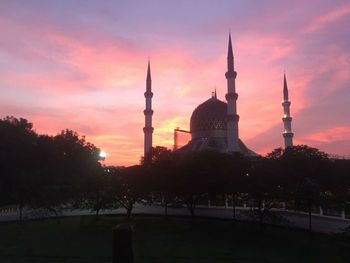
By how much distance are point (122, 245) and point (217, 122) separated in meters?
76.7

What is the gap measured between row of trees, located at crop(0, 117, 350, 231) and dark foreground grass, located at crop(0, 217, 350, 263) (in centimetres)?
201

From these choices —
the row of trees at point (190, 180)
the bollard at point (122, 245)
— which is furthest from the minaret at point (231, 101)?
the bollard at point (122, 245)

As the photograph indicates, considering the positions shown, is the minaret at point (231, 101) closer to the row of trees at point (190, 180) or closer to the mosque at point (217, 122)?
the mosque at point (217, 122)

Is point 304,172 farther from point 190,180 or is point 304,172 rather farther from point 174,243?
Answer: point 174,243

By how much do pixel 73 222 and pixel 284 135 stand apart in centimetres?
4592

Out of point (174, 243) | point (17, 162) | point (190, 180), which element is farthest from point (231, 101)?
point (174, 243)

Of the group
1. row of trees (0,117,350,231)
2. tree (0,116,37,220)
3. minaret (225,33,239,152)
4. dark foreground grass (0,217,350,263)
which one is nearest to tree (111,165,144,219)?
row of trees (0,117,350,231)

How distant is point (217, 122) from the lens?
80500mm

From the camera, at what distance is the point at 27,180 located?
36.1 m

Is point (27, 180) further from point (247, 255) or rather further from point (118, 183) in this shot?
point (247, 255)

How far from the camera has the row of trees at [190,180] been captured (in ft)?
97.9

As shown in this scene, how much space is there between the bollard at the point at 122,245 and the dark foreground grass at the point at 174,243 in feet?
46.6

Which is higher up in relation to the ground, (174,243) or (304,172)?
(304,172)

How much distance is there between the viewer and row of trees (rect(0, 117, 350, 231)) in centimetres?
2984
